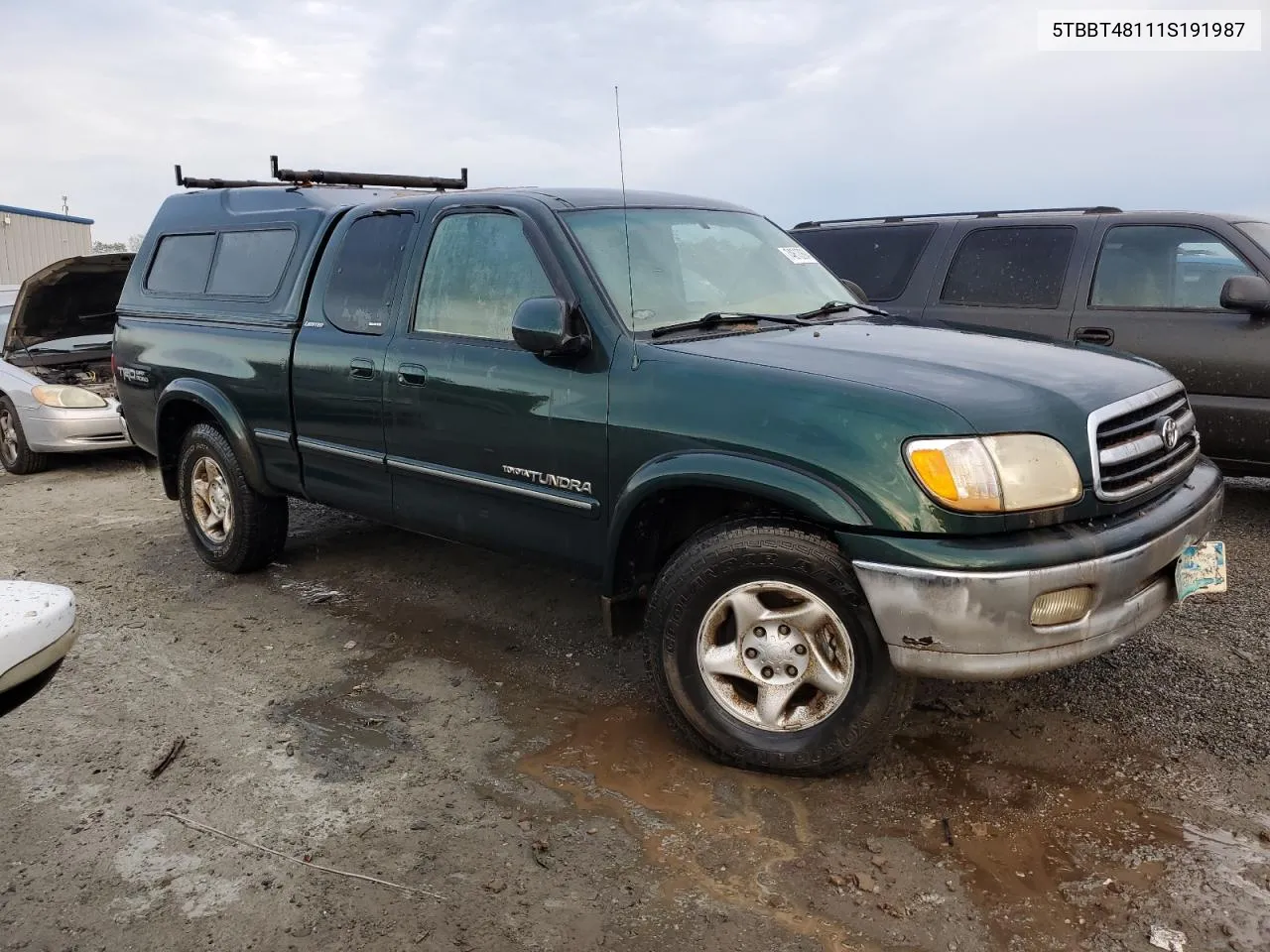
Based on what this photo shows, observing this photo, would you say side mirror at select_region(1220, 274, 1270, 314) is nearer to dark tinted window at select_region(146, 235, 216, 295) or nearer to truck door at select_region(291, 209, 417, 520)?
truck door at select_region(291, 209, 417, 520)

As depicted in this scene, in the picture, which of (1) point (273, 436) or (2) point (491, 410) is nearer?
(2) point (491, 410)

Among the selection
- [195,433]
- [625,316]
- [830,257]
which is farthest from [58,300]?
[625,316]

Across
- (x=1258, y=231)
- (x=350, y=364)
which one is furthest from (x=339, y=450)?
(x=1258, y=231)

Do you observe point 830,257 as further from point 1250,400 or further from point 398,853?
point 398,853

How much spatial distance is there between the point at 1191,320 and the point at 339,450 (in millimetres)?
4632

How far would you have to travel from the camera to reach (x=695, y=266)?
389cm

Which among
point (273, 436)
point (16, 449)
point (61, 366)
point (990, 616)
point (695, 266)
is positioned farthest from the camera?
point (61, 366)

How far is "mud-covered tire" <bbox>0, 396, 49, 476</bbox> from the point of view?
8.50 metres

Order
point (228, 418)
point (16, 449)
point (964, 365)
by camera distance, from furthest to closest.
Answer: point (16, 449)
point (228, 418)
point (964, 365)

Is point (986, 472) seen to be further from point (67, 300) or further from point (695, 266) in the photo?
point (67, 300)

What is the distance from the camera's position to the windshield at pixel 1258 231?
5.53m

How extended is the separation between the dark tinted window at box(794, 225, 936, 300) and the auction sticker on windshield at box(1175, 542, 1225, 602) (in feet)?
12.2

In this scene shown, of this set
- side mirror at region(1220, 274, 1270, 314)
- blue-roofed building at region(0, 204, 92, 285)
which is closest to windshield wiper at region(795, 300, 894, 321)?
side mirror at region(1220, 274, 1270, 314)

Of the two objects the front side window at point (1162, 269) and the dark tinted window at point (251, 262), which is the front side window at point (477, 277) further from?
the front side window at point (1162, 269)
